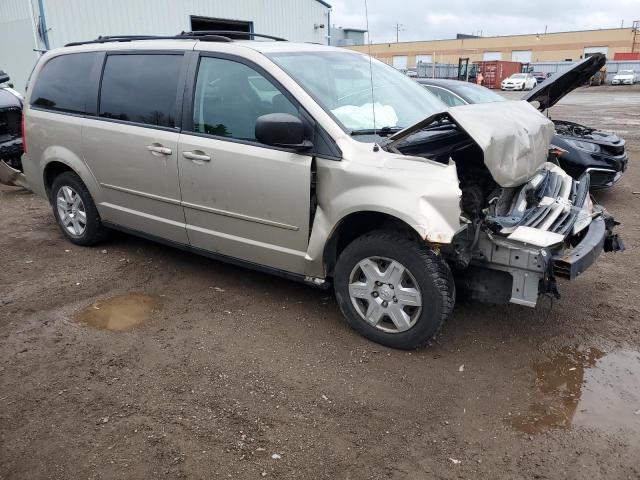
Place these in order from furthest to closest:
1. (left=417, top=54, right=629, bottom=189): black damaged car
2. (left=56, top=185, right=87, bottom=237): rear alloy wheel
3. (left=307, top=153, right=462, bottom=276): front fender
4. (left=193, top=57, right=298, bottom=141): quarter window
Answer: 1. (left=417, top=54, right=629, bottom=189): black damaged car
2. (left=56, top=185, right=87, bottom=237): rear alloy wheel
3. (left=193, top=57, right=298, bottom=141): quarter window
4. (left=307, top=153, right=462, bottom=276): front fender

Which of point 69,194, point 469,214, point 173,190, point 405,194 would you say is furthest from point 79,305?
point 469,214

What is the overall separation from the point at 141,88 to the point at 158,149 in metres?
0.59

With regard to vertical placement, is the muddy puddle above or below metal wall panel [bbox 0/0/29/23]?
below

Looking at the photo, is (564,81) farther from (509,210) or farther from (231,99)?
(231,99)

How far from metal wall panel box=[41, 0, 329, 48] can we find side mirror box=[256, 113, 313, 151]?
12031mm

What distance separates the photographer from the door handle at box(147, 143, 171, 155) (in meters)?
4.03

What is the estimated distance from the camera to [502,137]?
324 cm

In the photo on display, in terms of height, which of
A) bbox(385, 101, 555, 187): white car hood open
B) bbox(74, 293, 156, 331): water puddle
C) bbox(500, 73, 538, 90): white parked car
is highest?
bbox(385, 101, 555, 187): white car hood open

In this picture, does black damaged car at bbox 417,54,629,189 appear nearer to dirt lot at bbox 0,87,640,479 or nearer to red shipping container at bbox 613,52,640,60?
dirt lot at bbox 0,87,640,479

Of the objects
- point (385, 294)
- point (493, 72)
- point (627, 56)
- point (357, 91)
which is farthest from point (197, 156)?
point (627, 56)

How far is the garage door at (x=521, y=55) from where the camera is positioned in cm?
6688

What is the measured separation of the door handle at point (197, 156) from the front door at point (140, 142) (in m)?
0.14

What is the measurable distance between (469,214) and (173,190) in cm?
223

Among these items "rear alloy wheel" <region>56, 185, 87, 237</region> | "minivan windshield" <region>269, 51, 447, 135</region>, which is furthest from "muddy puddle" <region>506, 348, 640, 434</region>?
"rear alloy wheel" <region>56, 185, 87, 237</region>
